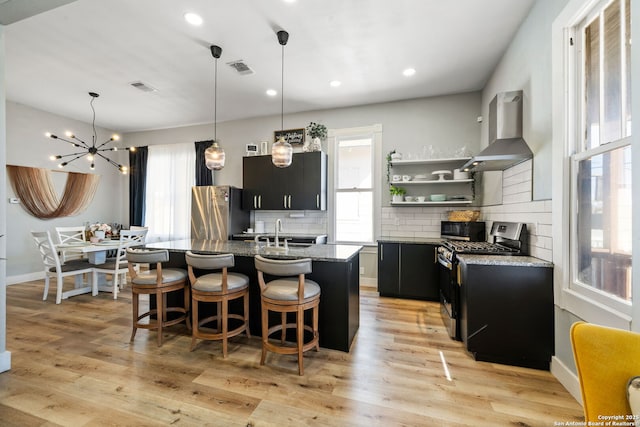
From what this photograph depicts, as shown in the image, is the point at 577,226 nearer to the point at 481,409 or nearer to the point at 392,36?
the point at 481,409

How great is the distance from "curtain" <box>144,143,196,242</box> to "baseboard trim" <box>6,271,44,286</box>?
5.94ft

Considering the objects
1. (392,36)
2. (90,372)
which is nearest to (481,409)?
(90,372)

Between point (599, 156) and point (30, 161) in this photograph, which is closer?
point (599, 156)

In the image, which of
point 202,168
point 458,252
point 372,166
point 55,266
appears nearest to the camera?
point 458,252

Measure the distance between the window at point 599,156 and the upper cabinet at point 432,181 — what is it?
1.90 metres

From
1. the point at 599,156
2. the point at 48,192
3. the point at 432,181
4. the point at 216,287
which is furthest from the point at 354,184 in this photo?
the point at 48,192

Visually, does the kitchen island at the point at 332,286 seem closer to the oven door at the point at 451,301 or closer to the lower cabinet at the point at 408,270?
the oven door at the point at 451,301

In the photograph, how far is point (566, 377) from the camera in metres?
1.89

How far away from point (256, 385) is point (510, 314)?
2124mm

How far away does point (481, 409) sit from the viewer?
169cm

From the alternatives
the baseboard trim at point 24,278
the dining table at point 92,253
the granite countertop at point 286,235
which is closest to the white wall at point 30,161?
the baseboard trim at point 24,278

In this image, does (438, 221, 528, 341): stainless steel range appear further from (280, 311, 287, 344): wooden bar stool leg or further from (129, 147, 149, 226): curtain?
(129, 147, 149, 226): curtain

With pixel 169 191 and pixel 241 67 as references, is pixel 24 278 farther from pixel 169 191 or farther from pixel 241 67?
pixel 241 67

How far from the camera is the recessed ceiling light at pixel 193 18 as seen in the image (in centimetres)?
248
